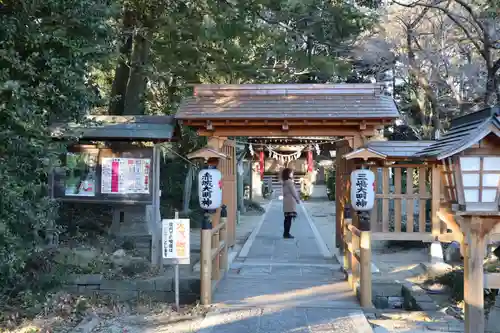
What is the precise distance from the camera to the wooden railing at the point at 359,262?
7711mm

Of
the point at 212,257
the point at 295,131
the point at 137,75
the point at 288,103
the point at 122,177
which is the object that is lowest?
the point at 212,257

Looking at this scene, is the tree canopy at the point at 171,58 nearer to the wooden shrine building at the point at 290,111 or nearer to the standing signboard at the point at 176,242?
the wooden shrine building at the point at 290,111

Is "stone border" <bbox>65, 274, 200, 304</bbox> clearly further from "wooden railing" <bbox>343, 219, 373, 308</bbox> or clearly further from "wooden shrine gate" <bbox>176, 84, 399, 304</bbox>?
"wooden railing" <bbox>343, 219, 373, 308</bbox>

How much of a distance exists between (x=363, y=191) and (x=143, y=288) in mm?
4434

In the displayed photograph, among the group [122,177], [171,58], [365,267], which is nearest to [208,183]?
[122,177]

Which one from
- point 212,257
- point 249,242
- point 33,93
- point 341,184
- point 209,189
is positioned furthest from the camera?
point 249,242

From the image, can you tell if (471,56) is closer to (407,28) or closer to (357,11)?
(407,28)

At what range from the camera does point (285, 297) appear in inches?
320

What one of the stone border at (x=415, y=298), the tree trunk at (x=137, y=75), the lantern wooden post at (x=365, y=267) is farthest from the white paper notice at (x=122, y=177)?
the stone border at (x=415, y=298)

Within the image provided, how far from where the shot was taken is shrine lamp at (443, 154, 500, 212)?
5.48 metres

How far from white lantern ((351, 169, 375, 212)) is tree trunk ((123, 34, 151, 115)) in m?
5.93

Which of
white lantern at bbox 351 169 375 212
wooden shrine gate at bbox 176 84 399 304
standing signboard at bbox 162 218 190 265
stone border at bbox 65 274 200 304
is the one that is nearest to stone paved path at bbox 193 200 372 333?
stone border at bbox 65 274 200 304

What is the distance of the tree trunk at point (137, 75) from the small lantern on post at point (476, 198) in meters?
8.26

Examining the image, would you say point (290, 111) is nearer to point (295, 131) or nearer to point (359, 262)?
point (295, 131)
